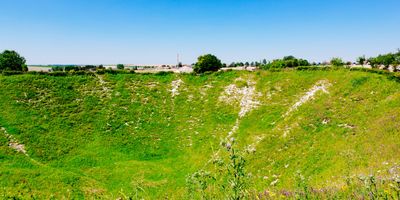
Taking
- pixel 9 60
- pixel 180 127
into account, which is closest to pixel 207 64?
pixel 180 127

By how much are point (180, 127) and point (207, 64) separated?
1005 inches

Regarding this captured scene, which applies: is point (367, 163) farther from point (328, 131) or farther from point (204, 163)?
point (204, 163)

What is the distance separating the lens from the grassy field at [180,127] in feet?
118

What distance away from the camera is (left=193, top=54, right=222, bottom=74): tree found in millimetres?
74262

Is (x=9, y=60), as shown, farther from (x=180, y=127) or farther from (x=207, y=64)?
(x=180, y=127)

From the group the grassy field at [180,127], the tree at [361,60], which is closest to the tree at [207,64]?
the grassy field at [180,127]

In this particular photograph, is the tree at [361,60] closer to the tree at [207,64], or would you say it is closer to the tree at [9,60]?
the tree at [207,64]

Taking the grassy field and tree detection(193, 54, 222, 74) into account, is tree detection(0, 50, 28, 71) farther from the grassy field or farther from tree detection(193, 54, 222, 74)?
tree detection(193, 54, 222, 74)

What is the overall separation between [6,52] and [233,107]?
270 ft

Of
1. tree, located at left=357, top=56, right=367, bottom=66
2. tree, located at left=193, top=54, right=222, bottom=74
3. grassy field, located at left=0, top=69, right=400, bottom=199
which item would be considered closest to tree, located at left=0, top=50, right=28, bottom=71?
grassy field, located at left=0, top=69, right=400, bottom=199

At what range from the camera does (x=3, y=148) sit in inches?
1764

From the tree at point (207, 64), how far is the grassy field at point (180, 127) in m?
4.36

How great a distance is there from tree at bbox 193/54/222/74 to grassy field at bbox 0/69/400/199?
4.36m

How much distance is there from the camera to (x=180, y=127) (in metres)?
53.8
